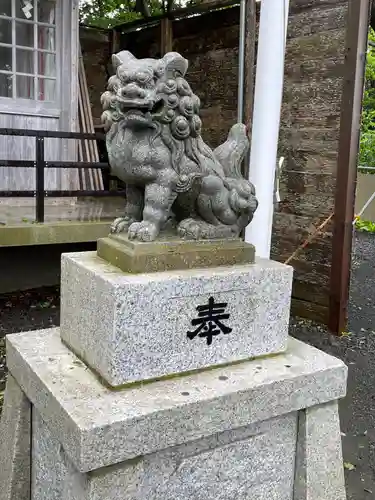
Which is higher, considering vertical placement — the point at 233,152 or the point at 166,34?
the point at 166,34

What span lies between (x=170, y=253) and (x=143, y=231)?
150 millimetres

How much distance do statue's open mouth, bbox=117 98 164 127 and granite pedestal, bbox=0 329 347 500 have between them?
1090 millimetres

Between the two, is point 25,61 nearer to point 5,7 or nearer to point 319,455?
point 5,7

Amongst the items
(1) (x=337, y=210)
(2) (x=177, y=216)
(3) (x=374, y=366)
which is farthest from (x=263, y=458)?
(1) (x=337, y=210)

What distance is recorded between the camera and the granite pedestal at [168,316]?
6.57 ft

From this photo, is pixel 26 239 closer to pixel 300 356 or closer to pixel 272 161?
pixel 272 161

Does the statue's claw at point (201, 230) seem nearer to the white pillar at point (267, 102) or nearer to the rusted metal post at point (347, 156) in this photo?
the white pillar at point (267, 102)

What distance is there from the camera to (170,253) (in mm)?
2166

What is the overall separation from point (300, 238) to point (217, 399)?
3.45 m

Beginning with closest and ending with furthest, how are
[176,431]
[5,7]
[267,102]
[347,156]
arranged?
[176,431] → [267,102] → [347,156] → [5,7]

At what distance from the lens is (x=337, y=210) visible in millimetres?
4844

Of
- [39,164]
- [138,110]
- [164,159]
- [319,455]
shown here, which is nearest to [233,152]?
[164,159]

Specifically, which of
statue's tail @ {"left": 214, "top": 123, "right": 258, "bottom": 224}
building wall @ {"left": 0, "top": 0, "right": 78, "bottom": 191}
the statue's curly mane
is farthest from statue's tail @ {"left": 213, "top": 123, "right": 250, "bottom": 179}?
building wall @ {"left": 0, "top": 0, "right": 78, "bottom": 191}

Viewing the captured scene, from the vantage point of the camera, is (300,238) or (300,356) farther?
(300,238)
